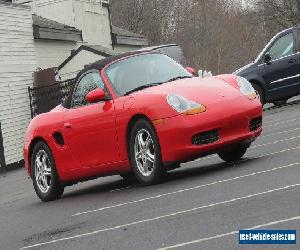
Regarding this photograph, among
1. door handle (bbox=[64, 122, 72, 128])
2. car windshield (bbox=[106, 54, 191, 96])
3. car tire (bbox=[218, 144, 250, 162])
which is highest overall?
car windshield (bbox=[106, 54, 191, 96])

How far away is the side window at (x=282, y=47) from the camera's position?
20469 mm

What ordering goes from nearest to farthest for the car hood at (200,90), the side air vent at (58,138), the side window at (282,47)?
the car hood at (200,90)
the side air vent at (58,138)
the side window at (282,47)

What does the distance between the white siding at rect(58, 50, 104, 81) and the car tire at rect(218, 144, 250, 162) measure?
71.5 ft

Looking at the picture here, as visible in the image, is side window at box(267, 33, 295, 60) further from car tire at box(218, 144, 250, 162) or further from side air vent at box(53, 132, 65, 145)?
side air vent at box(53, 132, 65, 145)

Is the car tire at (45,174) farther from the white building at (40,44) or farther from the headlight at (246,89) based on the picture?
the white building at (40,44)

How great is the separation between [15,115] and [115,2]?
4283cm

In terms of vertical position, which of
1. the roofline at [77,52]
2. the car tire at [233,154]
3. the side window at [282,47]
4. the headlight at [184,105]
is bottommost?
the car tire at [233,154]

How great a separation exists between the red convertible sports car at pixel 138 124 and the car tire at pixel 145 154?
0.4 inches

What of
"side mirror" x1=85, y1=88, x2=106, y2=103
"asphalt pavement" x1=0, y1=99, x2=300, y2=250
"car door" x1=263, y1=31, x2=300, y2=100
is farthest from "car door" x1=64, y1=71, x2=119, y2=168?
"car door" x1=263, y1=31, x2=300, y2=100

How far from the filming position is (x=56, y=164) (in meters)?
10.5

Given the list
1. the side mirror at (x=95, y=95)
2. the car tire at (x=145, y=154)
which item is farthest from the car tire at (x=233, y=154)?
the side mirror at (x=95, y=95)

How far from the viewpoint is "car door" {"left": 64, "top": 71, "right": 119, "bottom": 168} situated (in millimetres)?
9573

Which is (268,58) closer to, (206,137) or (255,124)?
(255,124)

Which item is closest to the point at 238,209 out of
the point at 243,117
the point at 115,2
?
the point at 243,117
